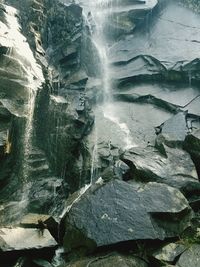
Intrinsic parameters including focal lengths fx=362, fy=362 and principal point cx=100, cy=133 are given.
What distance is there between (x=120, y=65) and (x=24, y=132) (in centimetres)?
855

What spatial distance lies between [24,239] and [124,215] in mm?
2440

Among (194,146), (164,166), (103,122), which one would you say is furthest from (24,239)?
(103,122)

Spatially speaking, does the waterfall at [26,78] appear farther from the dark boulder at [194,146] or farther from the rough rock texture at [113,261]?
the dark boulder at [194,146]

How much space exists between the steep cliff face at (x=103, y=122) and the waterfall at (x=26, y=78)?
5 cm

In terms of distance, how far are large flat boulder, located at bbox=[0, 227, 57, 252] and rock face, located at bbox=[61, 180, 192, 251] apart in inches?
19.2

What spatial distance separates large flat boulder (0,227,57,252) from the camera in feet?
27.1

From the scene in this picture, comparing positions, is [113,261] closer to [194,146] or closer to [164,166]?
[164,166]

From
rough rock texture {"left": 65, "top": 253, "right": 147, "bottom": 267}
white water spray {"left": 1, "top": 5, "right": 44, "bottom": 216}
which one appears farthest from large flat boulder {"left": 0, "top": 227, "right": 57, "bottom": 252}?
white water spray {"left": 1, "top": 5, "right": 44, "bottom": 216}

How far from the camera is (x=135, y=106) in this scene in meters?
17.2

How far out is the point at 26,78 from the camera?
12.9 m

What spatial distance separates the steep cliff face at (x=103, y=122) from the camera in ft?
28.4

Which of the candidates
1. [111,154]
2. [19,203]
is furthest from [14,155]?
[111,154]

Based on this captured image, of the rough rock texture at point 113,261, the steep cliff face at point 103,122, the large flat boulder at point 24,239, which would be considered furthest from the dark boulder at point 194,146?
the large flat boulder at point 24,239

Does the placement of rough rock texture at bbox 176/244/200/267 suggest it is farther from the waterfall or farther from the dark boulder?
the waterfall
